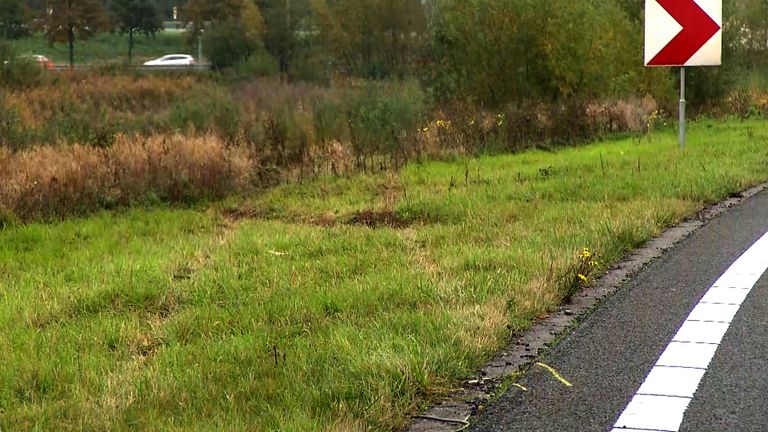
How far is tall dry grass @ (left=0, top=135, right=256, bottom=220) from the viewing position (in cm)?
1059

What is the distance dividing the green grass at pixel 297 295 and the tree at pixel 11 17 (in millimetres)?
61664

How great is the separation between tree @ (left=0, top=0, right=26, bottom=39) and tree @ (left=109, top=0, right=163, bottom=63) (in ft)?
30.4

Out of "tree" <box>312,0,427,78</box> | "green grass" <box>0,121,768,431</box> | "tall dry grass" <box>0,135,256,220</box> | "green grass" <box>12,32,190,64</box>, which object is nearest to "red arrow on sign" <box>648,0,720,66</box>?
"green grass" <box>0,121,768,431</box>

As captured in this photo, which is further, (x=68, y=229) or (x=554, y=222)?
(x=68, y=229)

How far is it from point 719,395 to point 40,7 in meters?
78.3

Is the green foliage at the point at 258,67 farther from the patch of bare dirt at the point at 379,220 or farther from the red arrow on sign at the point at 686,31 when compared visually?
the patch of bare dirt at the point at 379,220

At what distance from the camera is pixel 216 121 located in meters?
22.4

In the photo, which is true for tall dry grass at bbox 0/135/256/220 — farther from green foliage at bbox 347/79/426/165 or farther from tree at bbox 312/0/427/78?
tree at bbox 312/0/427/78

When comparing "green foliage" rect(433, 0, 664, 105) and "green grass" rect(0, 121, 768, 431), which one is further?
"green foliage" rect(433, 0, 664, 105)

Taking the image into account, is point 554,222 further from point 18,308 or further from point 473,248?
point 18,308

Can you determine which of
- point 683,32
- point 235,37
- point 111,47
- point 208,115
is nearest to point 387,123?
point 208,115

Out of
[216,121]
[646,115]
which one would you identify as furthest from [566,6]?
[216,121]

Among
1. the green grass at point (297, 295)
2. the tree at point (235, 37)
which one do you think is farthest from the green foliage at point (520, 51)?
the tree at point (235, 37)

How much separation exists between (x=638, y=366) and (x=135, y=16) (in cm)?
8241
